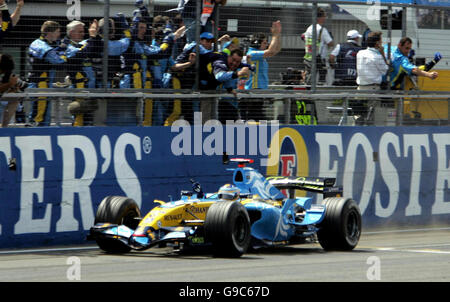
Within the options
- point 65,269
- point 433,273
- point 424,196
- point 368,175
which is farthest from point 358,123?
point 65,269

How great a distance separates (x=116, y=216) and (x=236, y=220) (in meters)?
1.52

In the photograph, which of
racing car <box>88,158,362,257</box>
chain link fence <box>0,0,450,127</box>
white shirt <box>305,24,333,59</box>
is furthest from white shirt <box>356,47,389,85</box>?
racing car <box>88,158,362,257</box>

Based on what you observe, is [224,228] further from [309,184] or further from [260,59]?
[260,59]

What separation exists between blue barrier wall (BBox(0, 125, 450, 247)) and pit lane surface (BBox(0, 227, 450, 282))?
22.3 inches

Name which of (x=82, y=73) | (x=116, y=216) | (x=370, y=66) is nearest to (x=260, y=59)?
(x=370, y=66)

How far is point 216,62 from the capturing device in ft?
44.1

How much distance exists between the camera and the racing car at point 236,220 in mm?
10297

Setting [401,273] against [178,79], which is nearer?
[401,273]

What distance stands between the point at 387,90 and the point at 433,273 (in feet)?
22.1

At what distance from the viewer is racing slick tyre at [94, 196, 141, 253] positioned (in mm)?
10633

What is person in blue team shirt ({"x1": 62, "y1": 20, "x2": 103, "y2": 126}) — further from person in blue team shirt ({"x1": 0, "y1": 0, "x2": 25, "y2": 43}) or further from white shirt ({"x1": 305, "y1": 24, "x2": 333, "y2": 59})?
white shirt ({"x1": 305, "y1": 24, "x2": 333, "y2": 59})

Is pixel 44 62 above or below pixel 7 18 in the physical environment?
below
